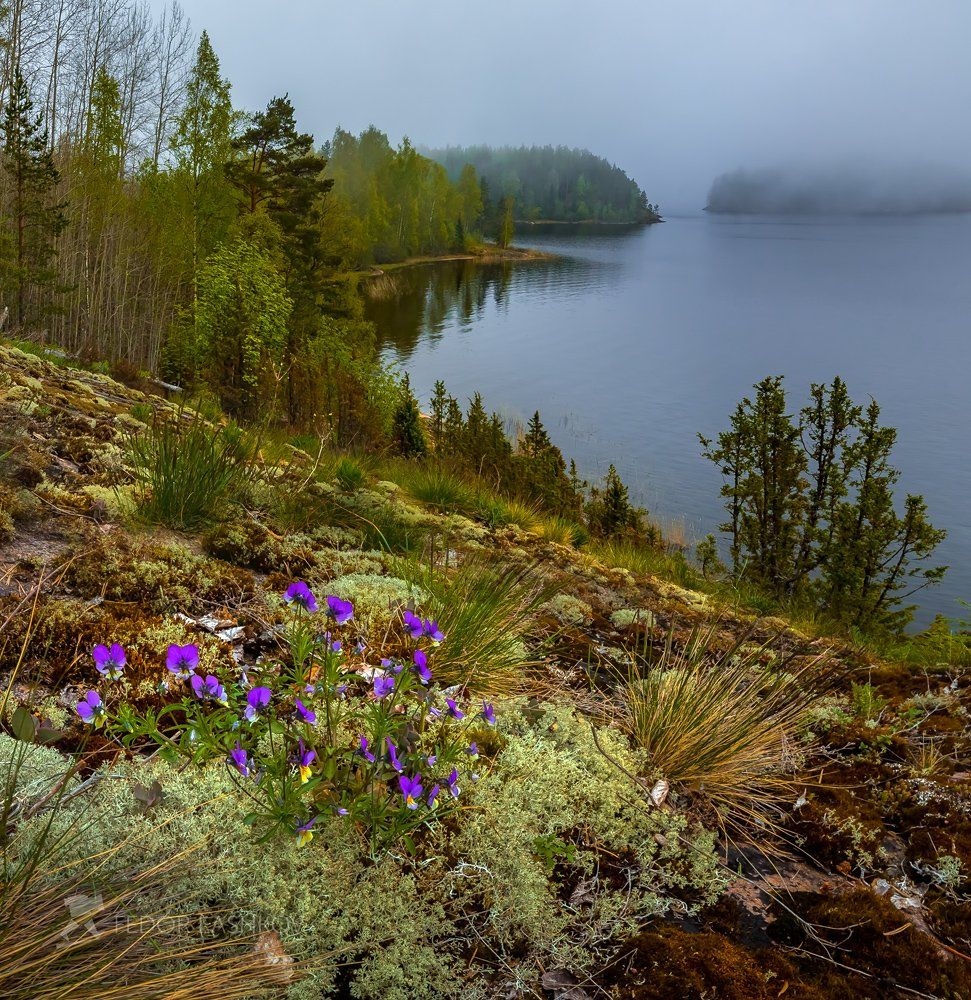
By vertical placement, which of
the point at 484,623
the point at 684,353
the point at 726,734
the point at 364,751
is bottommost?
the point at 726,734

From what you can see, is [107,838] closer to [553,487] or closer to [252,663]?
[252,663]

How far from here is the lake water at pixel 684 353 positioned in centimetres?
2491

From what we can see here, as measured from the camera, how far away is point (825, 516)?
12.8 m

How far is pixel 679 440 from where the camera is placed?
28.2 m

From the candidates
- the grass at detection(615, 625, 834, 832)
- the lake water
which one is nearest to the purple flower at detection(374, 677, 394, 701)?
the grass at detection(615, 625, 834, 832)

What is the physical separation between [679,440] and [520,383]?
11694mm

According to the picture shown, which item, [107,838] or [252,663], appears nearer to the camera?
[107,838]

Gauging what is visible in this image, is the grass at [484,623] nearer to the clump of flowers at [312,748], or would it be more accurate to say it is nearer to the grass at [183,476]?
the clump of flowers at [312,748]

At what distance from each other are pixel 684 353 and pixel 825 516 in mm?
35593

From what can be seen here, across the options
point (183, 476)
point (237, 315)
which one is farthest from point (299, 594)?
point (237, 315)

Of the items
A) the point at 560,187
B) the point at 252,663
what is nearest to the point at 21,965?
the point at 252,663

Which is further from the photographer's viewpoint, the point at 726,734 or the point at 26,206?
the point at 26,206

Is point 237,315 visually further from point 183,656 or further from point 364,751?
point 364,751

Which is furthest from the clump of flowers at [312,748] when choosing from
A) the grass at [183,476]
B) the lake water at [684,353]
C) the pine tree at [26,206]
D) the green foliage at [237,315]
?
the pine tree at [26,206]
